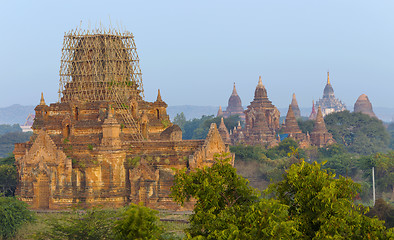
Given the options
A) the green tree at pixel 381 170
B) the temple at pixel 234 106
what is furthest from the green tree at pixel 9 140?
the green tree at pixel 381 170

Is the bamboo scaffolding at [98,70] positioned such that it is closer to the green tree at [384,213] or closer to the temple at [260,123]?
the green tree at [384,213]

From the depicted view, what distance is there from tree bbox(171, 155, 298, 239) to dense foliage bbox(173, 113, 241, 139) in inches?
4210

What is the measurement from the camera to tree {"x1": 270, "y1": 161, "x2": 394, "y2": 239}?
2364 cm

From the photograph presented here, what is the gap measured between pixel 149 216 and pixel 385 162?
48658 mm

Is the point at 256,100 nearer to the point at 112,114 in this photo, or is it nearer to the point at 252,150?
the point at 252,150

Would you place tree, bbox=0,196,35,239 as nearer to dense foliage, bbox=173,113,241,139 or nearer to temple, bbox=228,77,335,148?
temple, bbox=228,77,335,148

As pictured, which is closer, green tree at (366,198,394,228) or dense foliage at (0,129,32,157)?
green tree at (366,198,394,228)

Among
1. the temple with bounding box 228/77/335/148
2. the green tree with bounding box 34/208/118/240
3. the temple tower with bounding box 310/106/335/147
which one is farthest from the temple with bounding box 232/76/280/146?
the green tree with bounding box 34/208/118/240

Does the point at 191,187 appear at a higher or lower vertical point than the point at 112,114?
lower

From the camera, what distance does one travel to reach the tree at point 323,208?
2364 cm

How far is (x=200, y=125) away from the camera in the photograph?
160500mm

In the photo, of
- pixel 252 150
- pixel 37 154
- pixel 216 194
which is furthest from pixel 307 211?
pixel 252 150

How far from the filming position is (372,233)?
2409cm

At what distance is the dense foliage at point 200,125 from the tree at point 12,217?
3719 inches
